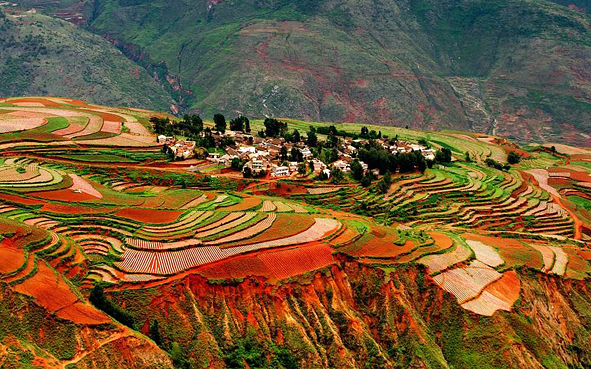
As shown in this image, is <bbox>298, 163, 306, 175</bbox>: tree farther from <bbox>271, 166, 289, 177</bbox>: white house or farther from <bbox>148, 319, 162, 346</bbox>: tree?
<bbox>148, 319, 162, 346</bbox>: tree

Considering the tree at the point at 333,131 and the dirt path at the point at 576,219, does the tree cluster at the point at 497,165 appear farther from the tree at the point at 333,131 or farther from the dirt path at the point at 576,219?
the tree at the point at 333,131

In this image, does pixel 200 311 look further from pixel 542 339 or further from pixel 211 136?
pixel 211 136

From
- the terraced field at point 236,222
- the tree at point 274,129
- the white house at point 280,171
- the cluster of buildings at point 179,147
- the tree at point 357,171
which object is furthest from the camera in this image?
the tree at point 274,129

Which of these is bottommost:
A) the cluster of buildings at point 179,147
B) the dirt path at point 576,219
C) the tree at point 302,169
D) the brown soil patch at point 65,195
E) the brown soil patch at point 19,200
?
the dirt path at point 576,219

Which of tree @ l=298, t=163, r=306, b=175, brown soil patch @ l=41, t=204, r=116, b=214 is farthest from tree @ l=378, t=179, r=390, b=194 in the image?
brown soil patch @ l=41, t=204, r=116, b=214

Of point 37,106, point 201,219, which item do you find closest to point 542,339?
point 201,219

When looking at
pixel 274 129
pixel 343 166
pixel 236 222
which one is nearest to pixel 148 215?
pixel 236 222

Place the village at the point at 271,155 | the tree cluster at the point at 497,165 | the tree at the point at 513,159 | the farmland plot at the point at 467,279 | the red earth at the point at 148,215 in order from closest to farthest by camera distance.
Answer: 1. the farmland plot at the point at 467,279
2. the red earth at the point at 148,215
3. the village at the point at 271,155
4. the tree cluster at the point at 497,165
5. the tree at the point at 513,159

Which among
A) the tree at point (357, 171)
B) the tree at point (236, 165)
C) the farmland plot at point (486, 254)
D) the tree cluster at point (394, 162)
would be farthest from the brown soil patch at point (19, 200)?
the tree cluster at point (394, 162)
